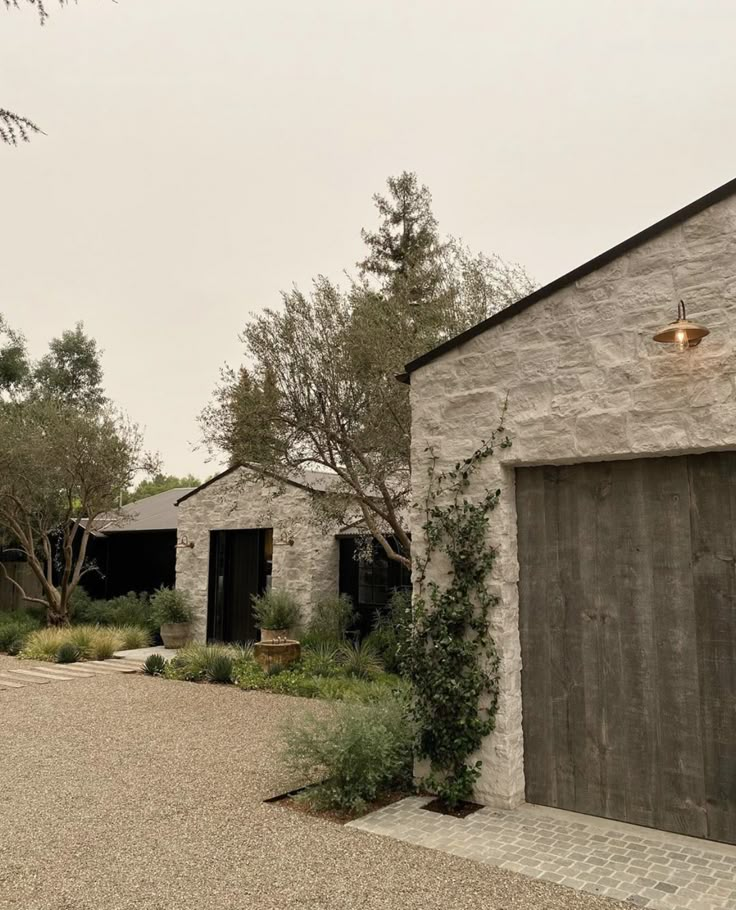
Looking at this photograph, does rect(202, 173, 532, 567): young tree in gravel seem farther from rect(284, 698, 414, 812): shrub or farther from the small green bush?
the small green bush

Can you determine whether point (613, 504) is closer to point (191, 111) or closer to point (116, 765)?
point (116, 765)

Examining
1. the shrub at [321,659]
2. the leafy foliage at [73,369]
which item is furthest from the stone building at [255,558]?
the leafy foliage at [73,369]

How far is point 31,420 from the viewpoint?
1373 centimetres

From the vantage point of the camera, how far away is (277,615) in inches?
438

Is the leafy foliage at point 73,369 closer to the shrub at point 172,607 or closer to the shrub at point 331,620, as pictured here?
the shrub at point 172,607

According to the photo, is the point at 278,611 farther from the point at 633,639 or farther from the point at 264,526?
the point at 633,639

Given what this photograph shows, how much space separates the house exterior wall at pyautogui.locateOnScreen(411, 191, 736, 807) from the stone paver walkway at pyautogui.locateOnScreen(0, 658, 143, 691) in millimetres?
7671

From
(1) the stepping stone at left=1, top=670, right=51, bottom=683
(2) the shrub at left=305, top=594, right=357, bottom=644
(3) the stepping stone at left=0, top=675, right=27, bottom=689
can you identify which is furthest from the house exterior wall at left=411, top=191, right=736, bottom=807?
(1) the stepping stone at left=1, top=670, right=51, bottom=683

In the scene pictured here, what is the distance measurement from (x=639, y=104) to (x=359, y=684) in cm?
850

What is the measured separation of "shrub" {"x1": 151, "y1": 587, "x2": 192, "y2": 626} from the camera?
1302cm

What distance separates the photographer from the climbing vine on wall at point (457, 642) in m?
4.28

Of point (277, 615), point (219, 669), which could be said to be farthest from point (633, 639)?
point (277, 615)

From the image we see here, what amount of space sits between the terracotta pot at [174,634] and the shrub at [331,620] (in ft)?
10.5

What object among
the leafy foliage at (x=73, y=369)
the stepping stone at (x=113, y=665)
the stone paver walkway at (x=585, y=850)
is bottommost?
the stepping stone at (x=113, y=665)
